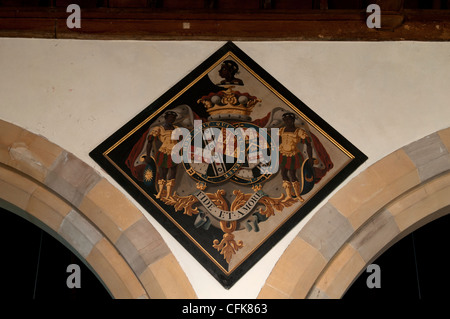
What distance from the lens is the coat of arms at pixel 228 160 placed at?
4.83 metres

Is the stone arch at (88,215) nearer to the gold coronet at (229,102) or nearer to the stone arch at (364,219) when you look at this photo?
the stone arch at (364,219)

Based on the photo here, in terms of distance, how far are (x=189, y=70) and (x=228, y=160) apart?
0.69m

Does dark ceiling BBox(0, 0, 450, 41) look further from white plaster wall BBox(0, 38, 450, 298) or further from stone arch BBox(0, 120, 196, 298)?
stone arch BBox(0, 120, 196, 298)

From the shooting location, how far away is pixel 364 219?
191 inches

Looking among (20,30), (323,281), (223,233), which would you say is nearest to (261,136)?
(223,233)

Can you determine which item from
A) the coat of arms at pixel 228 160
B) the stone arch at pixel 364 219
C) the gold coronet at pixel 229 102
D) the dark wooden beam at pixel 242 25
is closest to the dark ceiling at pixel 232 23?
the dark wooden beam at pixel 242 25

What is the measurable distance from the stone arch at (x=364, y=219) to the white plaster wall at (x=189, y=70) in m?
0.12

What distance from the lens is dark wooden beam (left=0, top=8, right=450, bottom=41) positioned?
532 centimetres

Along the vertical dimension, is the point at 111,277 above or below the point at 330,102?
below

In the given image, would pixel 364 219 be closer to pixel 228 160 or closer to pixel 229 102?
pixel 228 160

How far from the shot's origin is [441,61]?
5273 millimetres

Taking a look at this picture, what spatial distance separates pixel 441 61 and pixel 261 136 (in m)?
1.32
